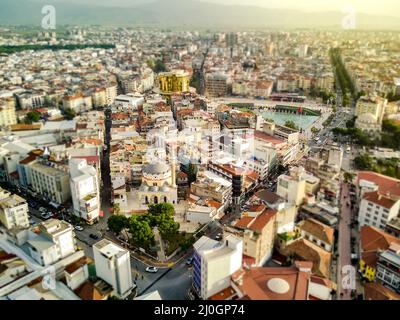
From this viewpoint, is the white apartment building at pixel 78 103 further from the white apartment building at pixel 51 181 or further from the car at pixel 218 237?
the car at pixel 218 237

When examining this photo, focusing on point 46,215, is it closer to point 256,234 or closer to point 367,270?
point 256,234

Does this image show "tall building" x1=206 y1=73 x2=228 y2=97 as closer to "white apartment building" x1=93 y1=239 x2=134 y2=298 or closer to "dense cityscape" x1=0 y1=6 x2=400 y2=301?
"dense cityscape" x1=0 y1=6 x2=400 y2=301

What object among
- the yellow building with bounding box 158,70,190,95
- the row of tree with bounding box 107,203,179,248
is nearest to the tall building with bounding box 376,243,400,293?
the row of tree with bounding box 107,203,179,248

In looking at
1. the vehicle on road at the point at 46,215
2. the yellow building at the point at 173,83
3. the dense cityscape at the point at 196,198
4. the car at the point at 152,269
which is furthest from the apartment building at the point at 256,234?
the yellow building at the point at 173,83

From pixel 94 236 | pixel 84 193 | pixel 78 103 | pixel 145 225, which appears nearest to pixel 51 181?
pixel 84 193
